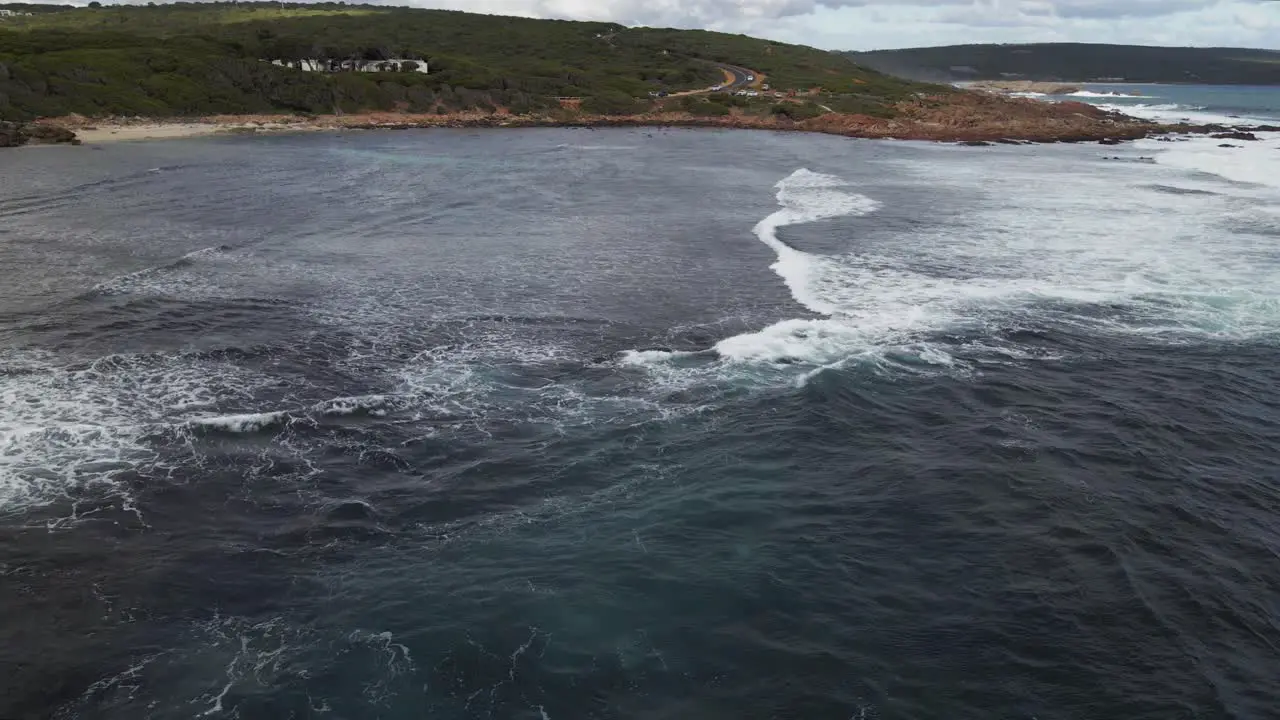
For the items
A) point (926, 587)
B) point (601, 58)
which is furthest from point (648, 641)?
point (601, 58)

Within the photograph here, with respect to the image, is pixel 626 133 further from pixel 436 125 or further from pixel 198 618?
pixel 198 618

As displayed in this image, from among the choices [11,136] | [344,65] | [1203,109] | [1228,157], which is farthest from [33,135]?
[1203,109]

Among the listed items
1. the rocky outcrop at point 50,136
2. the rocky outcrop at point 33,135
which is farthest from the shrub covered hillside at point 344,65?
the rocky outcrop at point 50,136

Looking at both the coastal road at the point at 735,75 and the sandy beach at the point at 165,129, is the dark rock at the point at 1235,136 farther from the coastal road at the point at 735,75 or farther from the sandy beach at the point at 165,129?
the sandy beach at the point at 165,129

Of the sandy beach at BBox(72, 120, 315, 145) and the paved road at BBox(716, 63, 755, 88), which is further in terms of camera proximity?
the paved road at BBox(716, 63, 755, 88)

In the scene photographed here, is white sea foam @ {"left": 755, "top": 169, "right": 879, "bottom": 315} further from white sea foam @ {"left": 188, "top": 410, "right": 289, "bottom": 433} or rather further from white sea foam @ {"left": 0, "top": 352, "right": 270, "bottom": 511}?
white sea foam @ {"left": 0, "top": 352, "right": 270, "bottom": 511}

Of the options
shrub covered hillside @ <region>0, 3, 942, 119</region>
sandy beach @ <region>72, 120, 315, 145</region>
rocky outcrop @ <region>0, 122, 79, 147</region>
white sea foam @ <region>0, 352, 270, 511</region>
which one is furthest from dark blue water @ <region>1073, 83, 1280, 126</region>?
rocky outcrop @ <region>0, 122, 79, 147</region>
